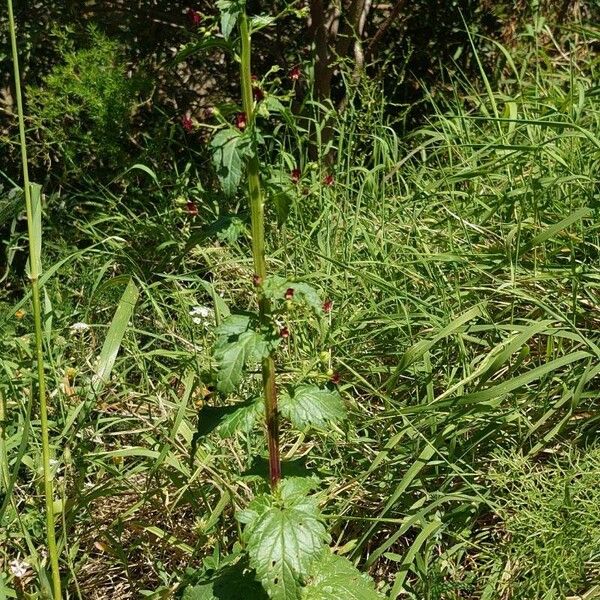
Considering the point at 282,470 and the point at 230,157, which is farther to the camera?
the point at 282,470

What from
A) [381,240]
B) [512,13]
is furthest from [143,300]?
[512,13]

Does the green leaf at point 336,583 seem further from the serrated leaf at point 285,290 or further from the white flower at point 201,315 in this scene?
the white flower at point 201,315

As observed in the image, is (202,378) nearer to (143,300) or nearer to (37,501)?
(37,501)

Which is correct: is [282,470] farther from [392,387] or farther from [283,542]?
[392,387]

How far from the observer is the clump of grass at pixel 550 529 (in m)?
2.23

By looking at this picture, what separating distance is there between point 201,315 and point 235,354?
106 centimetres

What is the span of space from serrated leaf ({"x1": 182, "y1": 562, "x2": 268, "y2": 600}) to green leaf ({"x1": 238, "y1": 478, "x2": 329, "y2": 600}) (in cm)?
15

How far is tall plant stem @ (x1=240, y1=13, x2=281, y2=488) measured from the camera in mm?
1816

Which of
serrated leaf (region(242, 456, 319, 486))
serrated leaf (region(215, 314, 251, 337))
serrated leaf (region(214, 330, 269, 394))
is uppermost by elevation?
serrated leaf (region(215, 314, 251, 337))

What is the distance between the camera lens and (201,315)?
115 inches

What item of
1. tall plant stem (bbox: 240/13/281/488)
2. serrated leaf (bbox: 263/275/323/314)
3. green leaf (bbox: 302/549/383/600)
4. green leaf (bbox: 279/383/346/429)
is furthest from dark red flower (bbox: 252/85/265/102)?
green leaf (bbox: 302/549/383/600)

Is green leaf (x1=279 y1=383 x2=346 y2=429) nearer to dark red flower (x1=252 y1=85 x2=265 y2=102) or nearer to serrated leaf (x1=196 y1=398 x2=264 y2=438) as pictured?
serrated leaf (x1=196 y1=398 x2=264 y2=438)

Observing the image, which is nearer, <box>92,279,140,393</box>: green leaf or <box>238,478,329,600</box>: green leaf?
<box>238,478,329,600</box>: green leaf

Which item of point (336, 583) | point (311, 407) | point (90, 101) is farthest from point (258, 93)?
point (90, 101)
